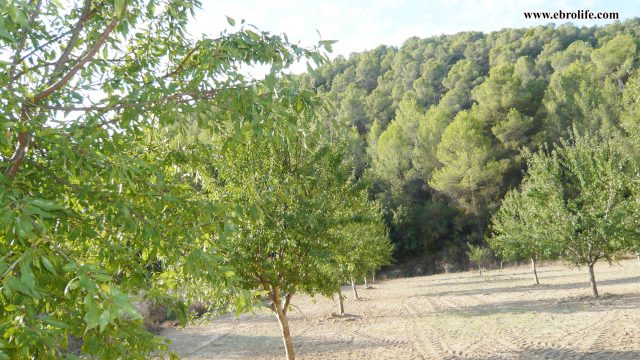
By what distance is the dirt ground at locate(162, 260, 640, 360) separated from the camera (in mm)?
10141

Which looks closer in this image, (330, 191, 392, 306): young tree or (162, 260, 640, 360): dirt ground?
(162, 260, 640, 360): dirt ground

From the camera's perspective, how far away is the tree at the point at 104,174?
5.54 feet

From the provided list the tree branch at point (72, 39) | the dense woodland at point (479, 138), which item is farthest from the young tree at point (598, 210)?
the dense woodland at point (479, 138)

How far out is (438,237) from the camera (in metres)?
42.8

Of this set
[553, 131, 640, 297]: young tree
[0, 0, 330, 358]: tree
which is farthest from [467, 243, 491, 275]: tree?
[0, 0, 330, 358]: tree

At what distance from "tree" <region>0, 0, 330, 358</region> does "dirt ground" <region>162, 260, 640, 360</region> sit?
14.9 ft

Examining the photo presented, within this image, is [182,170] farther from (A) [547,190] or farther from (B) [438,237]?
(B) [438,237]

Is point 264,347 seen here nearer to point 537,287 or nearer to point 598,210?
point 598,210

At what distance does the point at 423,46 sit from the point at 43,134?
85510 mm

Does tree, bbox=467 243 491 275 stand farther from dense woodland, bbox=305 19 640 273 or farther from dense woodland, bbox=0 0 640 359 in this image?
dense woodland, bbox=0 0 640 359

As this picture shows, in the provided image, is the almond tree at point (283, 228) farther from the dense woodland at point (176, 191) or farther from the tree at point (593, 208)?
the tree at point (593, 208)

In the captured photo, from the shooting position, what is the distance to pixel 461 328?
42.8 feet

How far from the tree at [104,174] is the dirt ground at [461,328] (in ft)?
14.9

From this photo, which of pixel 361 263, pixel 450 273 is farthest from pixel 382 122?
pixel 361 263
